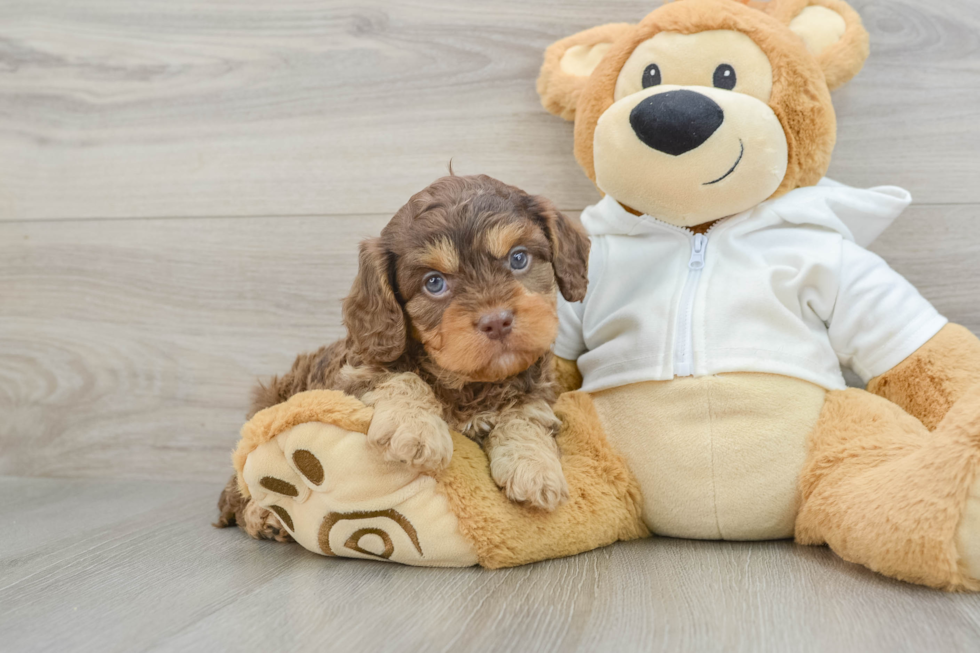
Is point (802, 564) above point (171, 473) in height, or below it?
above

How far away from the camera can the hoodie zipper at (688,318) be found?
4.90 feet

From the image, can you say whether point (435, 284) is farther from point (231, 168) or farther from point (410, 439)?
point (231, 168)

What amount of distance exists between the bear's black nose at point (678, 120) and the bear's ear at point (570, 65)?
315mm

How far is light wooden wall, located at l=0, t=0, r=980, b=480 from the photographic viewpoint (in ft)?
6.16

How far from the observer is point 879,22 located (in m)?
1.86

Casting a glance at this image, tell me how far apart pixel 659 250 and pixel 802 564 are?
2.27ft

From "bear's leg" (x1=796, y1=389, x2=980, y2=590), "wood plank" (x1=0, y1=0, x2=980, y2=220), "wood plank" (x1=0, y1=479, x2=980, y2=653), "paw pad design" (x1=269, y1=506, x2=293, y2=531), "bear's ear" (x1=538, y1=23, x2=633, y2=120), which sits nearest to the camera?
"wood plank" (x1=0, y1=479, x2=980, y2=653)

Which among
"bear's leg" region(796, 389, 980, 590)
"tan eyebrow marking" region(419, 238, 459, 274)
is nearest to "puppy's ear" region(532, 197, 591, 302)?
"tan eyebrow marking" region(419, 238, 459, 274)

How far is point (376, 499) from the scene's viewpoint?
4.19 ft

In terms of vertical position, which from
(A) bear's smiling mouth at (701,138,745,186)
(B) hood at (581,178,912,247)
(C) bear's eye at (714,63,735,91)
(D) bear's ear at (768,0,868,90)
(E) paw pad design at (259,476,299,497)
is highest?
(D) bear's ear at (768,0,868,90)

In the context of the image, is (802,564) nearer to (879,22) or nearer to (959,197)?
(959,197)

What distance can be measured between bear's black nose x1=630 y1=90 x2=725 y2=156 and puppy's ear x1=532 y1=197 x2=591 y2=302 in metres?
0.24

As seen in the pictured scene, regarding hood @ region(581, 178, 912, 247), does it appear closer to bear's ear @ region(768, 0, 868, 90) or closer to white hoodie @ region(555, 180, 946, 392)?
white hoodie @ region(555, 180, 946, 392)

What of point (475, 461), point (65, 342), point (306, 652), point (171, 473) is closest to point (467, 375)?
point (475, 461)
